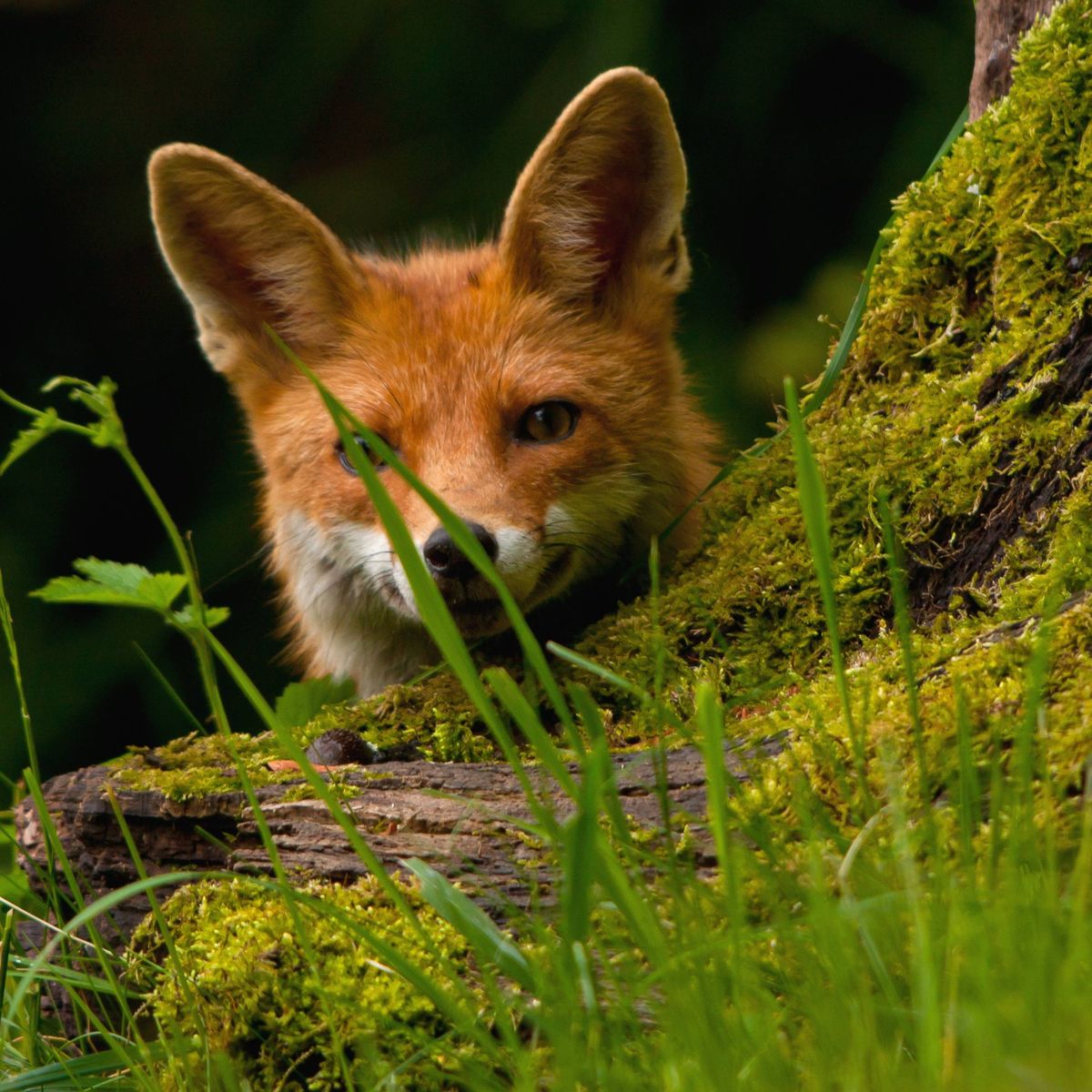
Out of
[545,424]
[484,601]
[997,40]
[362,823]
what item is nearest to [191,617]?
[362,823]

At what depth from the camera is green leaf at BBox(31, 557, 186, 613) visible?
201 cm

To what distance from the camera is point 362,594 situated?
132 inches

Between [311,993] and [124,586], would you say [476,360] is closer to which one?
[124,586]

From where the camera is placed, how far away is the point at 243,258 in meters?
3.50

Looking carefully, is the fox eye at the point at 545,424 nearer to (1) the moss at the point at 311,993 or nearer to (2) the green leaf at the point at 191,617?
(2) the green leaf at the point at 191,617

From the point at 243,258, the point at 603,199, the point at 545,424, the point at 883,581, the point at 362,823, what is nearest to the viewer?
the point at 362,823

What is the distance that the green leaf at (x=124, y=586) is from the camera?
6.59 feet

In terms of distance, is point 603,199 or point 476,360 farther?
point 603,199

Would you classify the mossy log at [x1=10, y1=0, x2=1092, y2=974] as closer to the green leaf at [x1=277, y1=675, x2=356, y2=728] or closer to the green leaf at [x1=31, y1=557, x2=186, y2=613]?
the green leaf at [x1=277, y1=675, x2=356, y2=728]

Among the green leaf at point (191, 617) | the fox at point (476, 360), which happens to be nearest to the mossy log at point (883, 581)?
the green leaf at point (191, 617)

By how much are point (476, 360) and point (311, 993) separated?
1.96 meters

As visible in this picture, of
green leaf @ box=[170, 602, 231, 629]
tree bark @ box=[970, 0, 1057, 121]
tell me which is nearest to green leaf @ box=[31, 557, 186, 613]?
green leaf @ box=[170, 602, 231, 629]

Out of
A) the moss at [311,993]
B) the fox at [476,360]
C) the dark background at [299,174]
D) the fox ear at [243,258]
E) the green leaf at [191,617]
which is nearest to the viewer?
the moss at [311,993]

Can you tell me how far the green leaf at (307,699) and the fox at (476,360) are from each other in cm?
29
